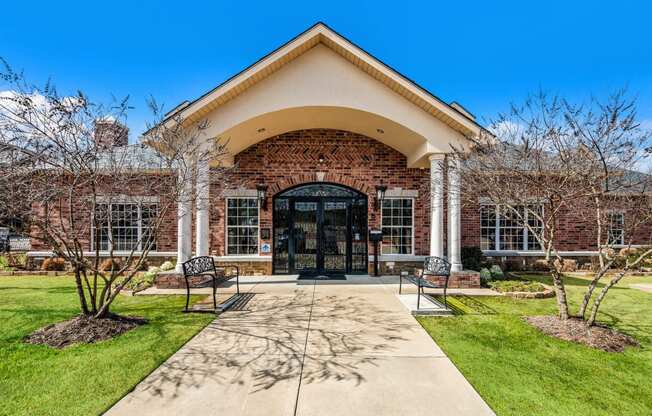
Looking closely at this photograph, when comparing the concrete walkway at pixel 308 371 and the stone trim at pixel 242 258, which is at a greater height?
the stone trim at pixel 242 258

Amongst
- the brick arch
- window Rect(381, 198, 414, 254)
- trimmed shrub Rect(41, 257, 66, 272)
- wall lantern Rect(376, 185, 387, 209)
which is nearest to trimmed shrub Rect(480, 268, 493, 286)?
window Rect(381, 198, 414, 254)

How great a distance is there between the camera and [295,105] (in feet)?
29.1

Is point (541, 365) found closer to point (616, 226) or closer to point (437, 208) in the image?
point (616, 226)

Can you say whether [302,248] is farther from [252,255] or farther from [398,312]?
[398,312]

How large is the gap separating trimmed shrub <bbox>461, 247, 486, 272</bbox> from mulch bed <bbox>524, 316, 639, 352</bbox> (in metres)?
4.97

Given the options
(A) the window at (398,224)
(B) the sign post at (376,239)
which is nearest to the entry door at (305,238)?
(B) the sign post at (376,239)

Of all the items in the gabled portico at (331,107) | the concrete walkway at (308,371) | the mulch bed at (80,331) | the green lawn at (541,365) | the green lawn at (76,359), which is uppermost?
the gabled portico at (331,107)

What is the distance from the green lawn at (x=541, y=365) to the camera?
343 centimetres

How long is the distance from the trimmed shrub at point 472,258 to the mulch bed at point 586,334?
196 inches

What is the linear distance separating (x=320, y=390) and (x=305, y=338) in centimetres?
157

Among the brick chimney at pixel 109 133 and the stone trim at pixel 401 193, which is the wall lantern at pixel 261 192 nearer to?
the stone trim at pixel 401 193

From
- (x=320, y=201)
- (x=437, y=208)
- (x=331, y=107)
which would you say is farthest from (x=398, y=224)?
(x=331, y=107)

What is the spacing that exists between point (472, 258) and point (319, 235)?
5.22 m

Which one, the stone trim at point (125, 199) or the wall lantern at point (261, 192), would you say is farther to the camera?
the wall lantern at point (261, 192)
